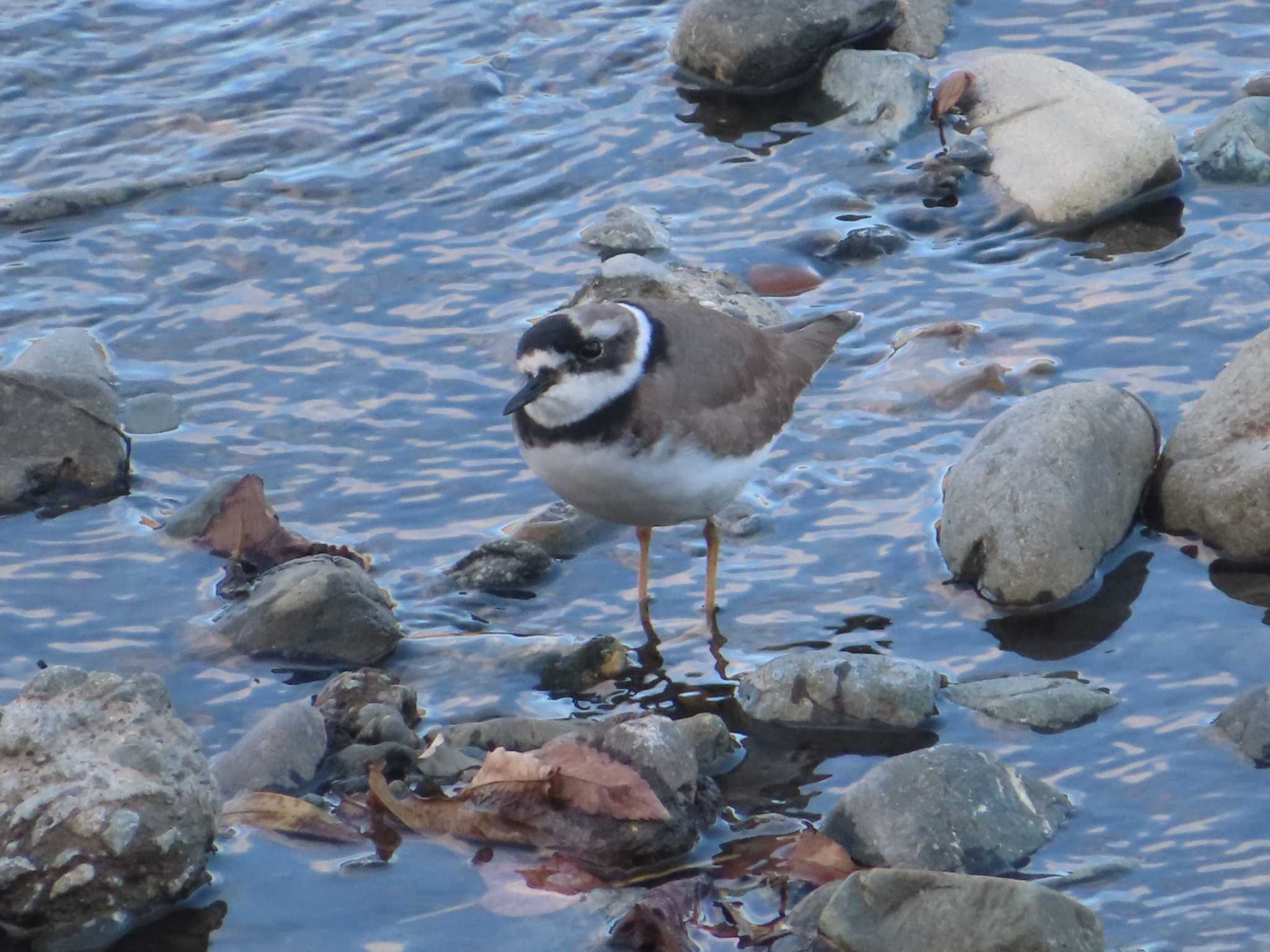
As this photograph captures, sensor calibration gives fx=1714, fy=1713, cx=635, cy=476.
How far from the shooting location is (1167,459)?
7.54 metres

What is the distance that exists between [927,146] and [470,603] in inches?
213

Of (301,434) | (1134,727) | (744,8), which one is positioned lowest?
(1134,727)

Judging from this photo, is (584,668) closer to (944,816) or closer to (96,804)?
(944,816)

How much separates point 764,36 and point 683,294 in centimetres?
321

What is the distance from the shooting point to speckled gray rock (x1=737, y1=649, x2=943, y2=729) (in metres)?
6.40

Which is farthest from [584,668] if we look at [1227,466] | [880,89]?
[880,89]

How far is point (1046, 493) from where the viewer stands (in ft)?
23.0

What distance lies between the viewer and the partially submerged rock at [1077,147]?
1025 cm

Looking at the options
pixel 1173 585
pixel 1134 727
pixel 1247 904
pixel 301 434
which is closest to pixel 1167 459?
pixel 1173 585

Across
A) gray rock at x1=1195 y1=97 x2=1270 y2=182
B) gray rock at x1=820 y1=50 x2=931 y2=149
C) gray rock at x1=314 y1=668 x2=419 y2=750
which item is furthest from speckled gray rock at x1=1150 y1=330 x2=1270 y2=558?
gray rock at x1=820 y1=50 x2=931 y2=149

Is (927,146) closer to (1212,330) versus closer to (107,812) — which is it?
(1212,330)

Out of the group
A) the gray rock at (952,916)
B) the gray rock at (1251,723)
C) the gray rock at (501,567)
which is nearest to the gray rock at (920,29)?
the gray rock at (501,567)

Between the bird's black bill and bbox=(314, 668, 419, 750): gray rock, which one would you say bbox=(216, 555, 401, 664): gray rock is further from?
the bird's black bill

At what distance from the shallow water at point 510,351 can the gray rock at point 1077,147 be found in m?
0.30
